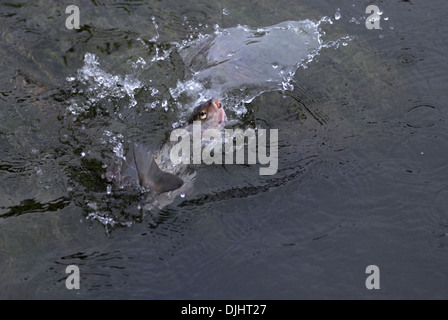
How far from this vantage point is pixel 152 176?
173 inches

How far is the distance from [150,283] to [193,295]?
333 mm

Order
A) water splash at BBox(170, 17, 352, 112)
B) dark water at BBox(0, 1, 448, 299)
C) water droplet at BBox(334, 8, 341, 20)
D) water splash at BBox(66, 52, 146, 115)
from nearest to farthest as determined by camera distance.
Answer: dark water at BBox(0, 1, 448, 299) → water splash at BBox(66, 52, 146, 115) → water splash at BBox(170, 17, 352, 112) → water droplet at BBox(334, 8, 341, 20)

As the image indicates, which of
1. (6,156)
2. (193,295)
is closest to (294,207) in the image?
(193,295)

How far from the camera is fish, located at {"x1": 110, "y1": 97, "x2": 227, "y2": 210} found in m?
4.39

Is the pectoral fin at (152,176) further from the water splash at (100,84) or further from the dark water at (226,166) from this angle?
the water splash at (100,84)

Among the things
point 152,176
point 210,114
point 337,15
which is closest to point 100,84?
point 210,114

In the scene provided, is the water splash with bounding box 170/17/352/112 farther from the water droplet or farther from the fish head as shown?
the fish head

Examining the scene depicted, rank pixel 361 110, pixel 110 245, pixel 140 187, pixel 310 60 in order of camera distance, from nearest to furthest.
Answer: pixel 110 245
pixel 140 187
pixel 361 110
pixel 310 60

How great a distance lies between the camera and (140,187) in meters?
4.53

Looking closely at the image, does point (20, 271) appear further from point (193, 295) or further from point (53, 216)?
point (193, 295)

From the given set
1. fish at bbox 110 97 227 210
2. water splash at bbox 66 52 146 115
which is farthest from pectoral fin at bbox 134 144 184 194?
water splash at bbox 66 52 146 115

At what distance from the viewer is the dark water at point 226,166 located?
4.07 meters

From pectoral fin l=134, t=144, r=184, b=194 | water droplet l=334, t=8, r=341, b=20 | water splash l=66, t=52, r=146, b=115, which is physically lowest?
pectoral fin l=134, t=144, r=184, b=194

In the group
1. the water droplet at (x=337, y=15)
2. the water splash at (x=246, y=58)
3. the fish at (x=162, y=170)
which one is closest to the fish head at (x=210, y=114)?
the fish at (x=162, y=170)
